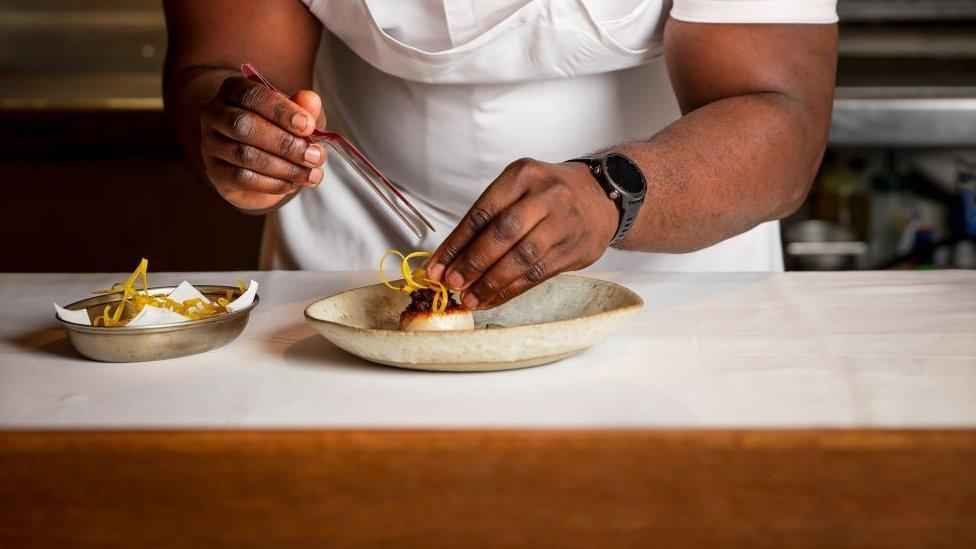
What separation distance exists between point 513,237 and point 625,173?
226 mm

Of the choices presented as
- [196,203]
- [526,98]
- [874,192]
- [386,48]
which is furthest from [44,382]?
[874,192]

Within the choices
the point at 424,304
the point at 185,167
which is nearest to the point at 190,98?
the point at 424,304

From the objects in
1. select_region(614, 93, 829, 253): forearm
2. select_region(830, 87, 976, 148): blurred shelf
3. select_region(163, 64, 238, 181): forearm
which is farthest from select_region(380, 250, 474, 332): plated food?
select_region(830, 87, 976, 148): blurred shelf

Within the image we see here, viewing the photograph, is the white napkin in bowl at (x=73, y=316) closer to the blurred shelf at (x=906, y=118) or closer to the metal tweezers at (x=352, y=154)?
the metal tweezers at (x=352, y=154)

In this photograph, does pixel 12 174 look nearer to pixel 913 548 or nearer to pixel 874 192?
pixel 874 192

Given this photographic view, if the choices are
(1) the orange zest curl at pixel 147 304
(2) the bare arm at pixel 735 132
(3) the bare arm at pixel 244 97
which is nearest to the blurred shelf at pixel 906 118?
(2) the bare arm at pixel 735 132

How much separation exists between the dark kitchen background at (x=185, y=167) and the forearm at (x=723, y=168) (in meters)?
1.58

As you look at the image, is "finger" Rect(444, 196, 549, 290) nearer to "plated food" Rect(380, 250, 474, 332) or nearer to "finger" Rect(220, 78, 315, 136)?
"plated food" Rect(380, 250, 474, 332)

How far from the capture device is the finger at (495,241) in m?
1.12

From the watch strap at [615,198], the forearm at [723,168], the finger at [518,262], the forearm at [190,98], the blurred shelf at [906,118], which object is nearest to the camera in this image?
the finger at [518,262]

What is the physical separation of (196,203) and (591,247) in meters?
2.43

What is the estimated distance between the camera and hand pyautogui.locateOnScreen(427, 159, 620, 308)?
44.4 inches

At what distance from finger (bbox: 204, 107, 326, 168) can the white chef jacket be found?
0.43 m

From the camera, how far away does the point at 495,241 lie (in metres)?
1.12
